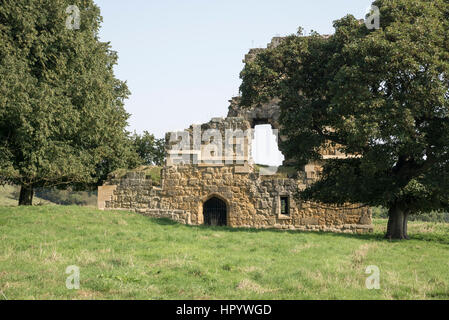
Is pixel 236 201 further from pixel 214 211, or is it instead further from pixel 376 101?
pixel 376 101

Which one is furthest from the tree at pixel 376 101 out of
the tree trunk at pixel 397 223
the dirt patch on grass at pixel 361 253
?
the dirt patch on grass at pixel 361 253

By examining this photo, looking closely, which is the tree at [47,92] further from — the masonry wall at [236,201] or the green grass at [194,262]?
the masonry wall at [236,201]

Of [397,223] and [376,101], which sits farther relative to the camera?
[397,223]

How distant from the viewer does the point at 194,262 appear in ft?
34.8

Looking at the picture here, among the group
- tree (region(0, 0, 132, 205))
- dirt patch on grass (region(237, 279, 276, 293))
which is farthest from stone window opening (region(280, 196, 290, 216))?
dirt patch on grass (region(237, 279, 276, 293))

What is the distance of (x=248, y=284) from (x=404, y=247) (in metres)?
9.13

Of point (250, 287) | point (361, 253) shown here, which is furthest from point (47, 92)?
point (250, 287)

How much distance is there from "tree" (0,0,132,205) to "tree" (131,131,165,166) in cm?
792

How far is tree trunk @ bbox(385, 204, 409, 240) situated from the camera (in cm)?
1895

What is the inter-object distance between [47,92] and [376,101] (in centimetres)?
1273

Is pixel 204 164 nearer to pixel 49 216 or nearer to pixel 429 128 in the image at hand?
pixel 49 216

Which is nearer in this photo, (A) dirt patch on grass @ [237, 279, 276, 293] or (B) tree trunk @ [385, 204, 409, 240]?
(A) dirt patch on grass @ [237, 279, 276, 293]

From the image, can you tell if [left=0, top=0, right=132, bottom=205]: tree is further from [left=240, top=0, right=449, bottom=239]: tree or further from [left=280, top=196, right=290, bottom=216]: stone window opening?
[left=280, top=196, right=290, bottom=216]: stone window opening
